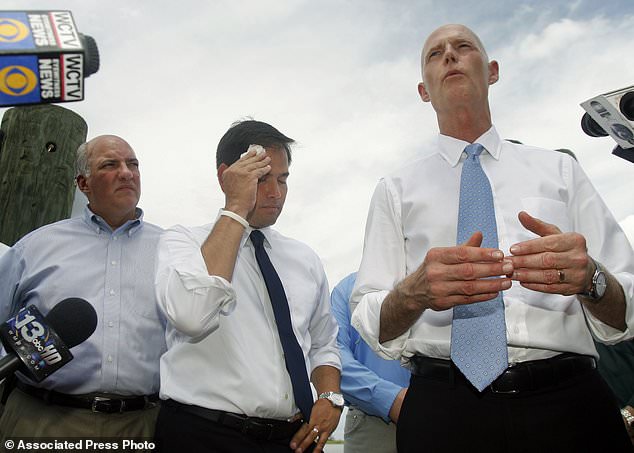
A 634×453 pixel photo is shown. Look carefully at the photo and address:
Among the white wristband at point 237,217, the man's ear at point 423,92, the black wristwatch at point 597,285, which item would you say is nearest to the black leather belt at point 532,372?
the black wristwatch at point 597,285

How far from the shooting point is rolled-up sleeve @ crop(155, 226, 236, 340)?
220 centimetres

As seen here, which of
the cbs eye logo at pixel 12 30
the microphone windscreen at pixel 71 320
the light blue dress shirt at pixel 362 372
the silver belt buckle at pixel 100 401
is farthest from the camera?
the light blue dress shirt at pixel 362 372

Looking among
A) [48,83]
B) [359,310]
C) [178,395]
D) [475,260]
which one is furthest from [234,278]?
[48,83]

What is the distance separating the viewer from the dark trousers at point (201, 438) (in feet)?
7.09

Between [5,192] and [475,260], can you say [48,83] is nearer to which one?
[475,260]

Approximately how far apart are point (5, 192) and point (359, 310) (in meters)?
2.47

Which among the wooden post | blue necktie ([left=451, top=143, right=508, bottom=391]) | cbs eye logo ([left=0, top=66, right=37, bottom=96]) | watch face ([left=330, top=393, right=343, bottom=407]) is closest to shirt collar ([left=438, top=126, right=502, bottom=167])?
blue necktie ([left=451, top=143, right=508, bottom=391])

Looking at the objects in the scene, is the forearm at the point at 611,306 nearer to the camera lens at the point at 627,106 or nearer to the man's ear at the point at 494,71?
the camera lens at the point at 627,106

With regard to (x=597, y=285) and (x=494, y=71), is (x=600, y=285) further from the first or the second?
(x=494, y=71)

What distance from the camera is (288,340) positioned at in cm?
245

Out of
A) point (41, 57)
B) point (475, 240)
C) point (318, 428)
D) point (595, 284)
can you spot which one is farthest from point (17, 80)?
point (318, 428)

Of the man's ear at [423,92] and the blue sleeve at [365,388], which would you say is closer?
the man's ear at [423,92]

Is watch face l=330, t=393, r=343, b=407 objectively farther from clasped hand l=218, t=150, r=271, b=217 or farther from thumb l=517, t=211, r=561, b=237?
thumb l=517, t=211, r=561, b=237

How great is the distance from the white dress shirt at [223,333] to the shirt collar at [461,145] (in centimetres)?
102
